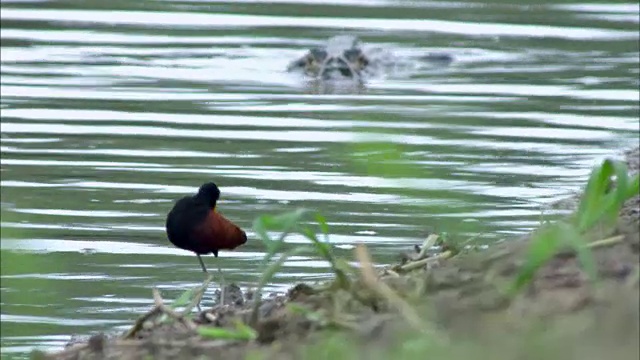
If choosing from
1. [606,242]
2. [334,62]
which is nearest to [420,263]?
[606,242]

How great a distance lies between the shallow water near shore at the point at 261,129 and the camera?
7660mm

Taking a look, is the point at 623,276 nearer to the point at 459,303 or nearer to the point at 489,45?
the point at 459,303

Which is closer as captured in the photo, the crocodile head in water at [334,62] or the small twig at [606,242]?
the small twig at [606,242]

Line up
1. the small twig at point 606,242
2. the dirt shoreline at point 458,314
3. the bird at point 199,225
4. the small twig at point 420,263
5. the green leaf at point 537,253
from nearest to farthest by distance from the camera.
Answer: the dirt shoreline at point 458,314, the green leaf at point 537,253, the small twig at point 606,242, the small twig at point 420,263, the bird at point 199,225

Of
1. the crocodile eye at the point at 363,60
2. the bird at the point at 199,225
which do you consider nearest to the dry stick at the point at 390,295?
the bird at the point at 199,225

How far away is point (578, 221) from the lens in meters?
4.98

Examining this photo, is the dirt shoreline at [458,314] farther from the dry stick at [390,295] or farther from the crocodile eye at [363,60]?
the crocodile eye at [363,60]

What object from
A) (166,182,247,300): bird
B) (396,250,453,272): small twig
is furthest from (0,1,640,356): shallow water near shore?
(166,182,247,300): bird

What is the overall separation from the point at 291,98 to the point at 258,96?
28 centimetres

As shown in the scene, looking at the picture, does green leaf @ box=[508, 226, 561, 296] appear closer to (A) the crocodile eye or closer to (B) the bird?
(B) the bird

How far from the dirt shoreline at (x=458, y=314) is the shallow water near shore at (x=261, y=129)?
225 millimetres

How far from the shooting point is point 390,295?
15.2 feet

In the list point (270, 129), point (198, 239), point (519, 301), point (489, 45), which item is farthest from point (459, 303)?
point (489, 45)

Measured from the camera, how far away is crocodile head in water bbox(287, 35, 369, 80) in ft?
53.9
